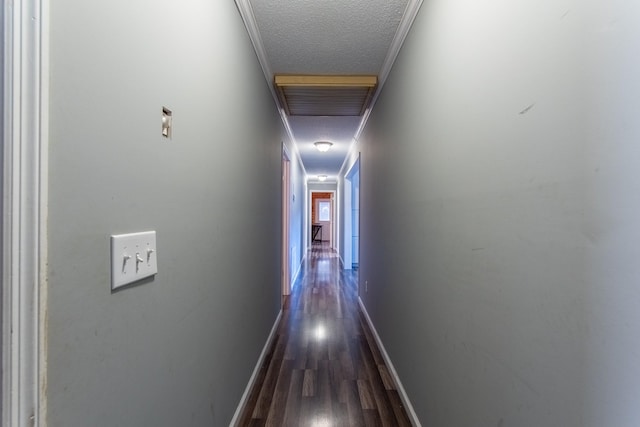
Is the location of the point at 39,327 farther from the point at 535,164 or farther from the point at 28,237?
the point at 535,164

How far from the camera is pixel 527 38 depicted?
0.76 m

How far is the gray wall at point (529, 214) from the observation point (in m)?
0.55

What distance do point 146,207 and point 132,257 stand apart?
14 centimetres

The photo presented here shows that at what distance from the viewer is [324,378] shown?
2.11 meters

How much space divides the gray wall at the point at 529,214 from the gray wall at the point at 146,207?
986 millimetres

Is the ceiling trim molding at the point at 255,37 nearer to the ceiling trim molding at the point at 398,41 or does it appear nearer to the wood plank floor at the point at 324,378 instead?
the ceiling trim molding at the point at 398,41

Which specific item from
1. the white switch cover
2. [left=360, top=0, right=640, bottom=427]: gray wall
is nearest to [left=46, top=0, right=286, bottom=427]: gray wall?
the white switch cover

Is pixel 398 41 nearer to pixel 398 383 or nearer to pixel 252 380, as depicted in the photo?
pixel 398 383

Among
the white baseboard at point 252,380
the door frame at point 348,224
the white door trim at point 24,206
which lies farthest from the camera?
the door frame at point 348,224

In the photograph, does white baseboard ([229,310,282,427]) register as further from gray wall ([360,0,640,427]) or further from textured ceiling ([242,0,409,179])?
textured ceiling ([242,0,409,179])

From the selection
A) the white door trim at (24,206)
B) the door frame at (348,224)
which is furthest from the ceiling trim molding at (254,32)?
the door frame at (348,224)

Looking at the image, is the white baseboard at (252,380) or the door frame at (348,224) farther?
the door frame at (348,224)

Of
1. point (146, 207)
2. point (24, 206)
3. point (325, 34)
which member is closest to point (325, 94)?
point (325, 34)

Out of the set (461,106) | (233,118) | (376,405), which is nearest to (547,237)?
(461,106)
